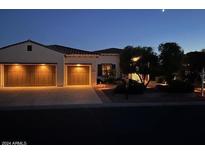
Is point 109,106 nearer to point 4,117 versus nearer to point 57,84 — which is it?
point 4,117

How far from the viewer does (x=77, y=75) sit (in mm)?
29812

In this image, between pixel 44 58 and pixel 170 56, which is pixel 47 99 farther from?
pixel 44 58

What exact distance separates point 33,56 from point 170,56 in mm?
13261

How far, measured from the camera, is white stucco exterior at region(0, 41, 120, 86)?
2788cm

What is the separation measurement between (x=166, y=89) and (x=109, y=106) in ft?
24.4

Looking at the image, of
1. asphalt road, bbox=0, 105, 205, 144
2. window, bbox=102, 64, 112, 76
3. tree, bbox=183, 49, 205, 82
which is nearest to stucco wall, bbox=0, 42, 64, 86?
window, bbox=102, 64, 112, 76

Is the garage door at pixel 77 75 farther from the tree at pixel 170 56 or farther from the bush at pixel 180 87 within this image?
the bush at pixel 180 87

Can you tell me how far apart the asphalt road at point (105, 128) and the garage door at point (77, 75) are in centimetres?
1741

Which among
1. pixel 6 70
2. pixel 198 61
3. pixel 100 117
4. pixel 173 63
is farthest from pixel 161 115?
pixel 6 70

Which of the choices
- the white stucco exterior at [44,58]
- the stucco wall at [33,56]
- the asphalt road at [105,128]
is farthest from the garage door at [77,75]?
the asphalt road at [105,128]

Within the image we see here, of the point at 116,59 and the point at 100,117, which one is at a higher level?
the point at 116,59

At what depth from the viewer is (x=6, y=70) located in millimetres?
28172

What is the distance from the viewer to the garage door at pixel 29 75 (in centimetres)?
2823
